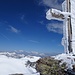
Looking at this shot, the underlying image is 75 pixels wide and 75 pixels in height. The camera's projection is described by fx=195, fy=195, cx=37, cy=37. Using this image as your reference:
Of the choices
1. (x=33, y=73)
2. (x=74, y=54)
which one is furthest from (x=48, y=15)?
(x=33, y=73)

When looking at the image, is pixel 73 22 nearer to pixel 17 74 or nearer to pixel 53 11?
pixel 53 11

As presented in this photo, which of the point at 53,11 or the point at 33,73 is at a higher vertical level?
the point at 53,11

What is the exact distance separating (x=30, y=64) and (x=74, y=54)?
1.88 metres

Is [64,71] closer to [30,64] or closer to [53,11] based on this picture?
[30,64]

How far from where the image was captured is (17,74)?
7348 mm

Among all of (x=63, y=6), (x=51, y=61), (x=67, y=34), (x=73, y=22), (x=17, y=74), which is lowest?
(x=17, y=74)

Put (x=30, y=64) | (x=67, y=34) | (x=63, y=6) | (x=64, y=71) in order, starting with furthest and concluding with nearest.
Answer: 1. (x=63, y=6)
2. (x=67, y=34)
3. (x=30, y=64)
4. (x=64, y=71)

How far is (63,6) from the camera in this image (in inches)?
371

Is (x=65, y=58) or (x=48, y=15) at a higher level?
(x=48, y=15)

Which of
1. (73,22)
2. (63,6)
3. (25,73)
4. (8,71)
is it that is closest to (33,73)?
(25,73)

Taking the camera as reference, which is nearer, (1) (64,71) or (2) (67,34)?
(1) (64,71)

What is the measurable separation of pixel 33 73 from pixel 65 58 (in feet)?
4.70

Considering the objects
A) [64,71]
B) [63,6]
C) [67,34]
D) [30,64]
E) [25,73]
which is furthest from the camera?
[63,6]

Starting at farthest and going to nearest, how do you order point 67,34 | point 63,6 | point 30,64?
point 63,6, point 67,34, point 30,64
